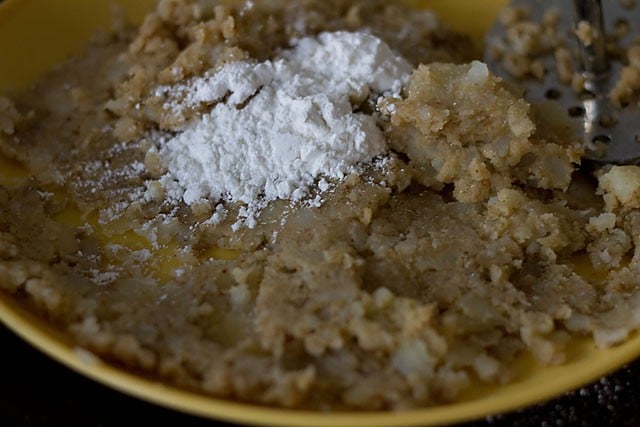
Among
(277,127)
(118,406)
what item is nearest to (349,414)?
(118,406)

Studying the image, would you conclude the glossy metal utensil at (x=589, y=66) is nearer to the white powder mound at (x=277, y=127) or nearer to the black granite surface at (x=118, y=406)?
the white powder mound at (x=277, y=127)

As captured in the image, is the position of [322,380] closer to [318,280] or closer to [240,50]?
[318,280]

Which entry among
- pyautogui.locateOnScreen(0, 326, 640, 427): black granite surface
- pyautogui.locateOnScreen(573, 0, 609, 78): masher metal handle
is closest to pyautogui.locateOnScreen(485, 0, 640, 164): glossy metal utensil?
pyautogui.locateOnScreen(573, 0, 609, 78): masher metal handle

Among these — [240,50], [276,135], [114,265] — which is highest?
[240,50]

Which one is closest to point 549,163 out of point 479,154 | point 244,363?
point 479,154

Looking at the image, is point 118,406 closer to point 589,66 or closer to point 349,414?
point 349,414

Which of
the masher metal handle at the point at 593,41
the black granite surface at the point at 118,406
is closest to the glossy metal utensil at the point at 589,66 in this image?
the masher metal handle at the point at 593,41
